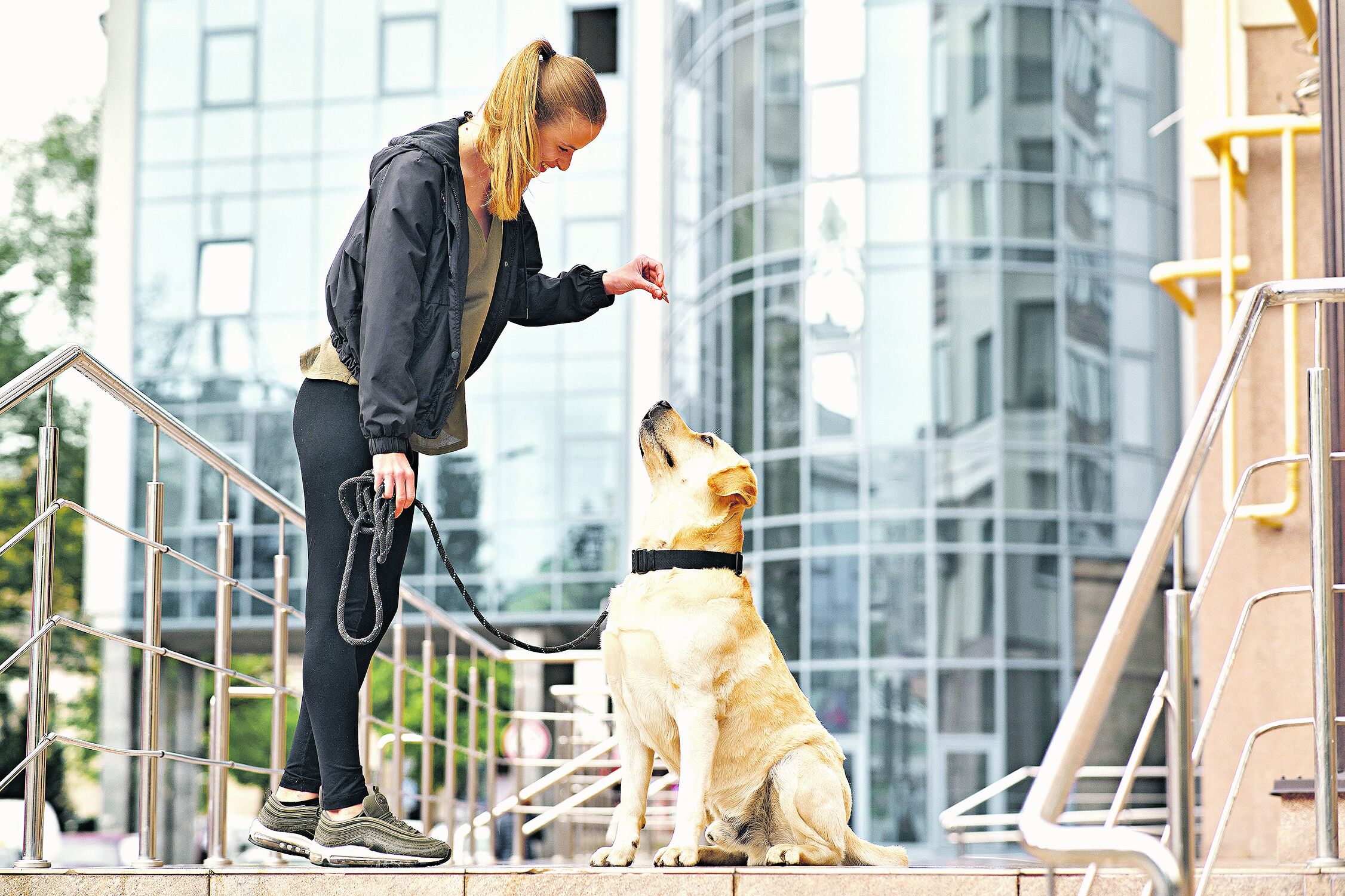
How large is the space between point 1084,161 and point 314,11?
12.6 m

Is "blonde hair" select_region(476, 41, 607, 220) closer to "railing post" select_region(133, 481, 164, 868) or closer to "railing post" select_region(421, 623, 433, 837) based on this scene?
"railing post" select_region(133, 481, 164, 868)

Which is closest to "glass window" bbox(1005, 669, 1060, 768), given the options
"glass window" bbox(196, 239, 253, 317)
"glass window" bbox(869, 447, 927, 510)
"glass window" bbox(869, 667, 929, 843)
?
"glass window" bbox(869, 667, 929, 843)

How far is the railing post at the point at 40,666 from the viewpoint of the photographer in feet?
11.1

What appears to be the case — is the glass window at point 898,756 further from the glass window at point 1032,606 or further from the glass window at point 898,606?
the glass window at point 1032,606

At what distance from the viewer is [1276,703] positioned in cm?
605

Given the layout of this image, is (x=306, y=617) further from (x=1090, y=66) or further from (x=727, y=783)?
(x=1090, y=66)

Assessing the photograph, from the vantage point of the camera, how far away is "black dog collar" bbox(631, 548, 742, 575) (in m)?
3.67

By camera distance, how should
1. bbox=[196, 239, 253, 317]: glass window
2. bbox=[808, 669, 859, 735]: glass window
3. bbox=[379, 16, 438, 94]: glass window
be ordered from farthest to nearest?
bbox=[196, 239, 253, 317]: glass window < bbox=[379, 16, 438, 94]: glass window < bbox=[808, 669, 859, 735]: glass window

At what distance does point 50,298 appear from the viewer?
28.2m

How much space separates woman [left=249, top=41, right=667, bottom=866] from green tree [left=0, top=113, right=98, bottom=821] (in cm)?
2397

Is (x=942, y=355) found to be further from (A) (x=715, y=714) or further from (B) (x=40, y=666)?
(B) (x=40, y=666)

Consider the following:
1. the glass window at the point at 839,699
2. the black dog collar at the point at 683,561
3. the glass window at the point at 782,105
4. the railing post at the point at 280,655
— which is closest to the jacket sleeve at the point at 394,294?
the black dog collar at the point at 683,561

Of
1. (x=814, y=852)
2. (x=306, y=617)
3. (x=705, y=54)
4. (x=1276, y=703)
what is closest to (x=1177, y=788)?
(x=814, y=852)

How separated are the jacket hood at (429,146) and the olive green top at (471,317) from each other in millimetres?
162
